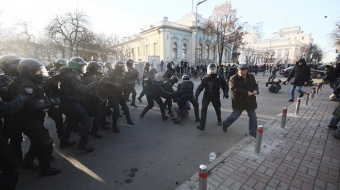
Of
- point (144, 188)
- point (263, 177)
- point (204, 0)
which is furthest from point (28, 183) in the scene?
point (204, 0)

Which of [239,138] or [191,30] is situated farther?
[191,30]

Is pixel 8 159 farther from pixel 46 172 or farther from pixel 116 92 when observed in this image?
pixel 116 92

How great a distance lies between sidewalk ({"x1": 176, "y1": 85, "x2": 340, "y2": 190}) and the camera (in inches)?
110

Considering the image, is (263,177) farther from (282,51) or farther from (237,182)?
(282,51)

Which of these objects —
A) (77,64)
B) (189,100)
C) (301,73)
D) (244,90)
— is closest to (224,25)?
(301,73)

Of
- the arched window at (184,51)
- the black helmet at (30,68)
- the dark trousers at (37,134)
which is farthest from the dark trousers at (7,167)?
the arched window at (184,51)

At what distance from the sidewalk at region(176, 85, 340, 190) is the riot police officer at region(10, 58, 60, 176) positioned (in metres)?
2.30

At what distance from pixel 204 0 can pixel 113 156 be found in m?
18.8

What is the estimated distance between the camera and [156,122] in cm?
592

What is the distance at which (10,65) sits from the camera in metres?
3.25

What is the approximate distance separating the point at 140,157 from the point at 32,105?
208cm

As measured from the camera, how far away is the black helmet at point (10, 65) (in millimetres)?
3244

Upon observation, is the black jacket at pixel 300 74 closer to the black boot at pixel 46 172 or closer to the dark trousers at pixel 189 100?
the dark trousers at pixel 189 100

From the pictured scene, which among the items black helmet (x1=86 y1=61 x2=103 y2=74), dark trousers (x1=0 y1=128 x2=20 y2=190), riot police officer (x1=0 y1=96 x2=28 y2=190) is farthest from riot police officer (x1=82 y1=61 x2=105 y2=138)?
dark trousers (x1=0 y1=128 x2=20 y2=190)
